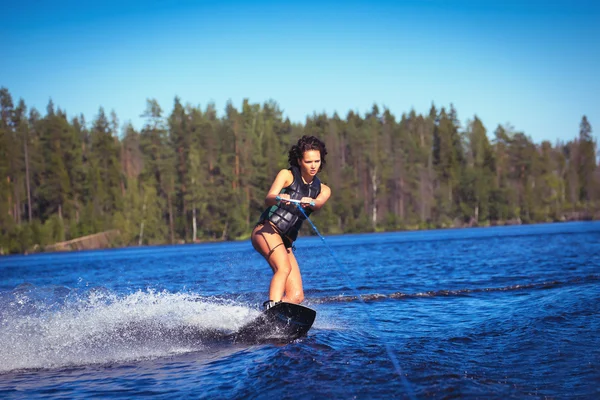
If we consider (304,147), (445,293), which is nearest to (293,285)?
(304,147)

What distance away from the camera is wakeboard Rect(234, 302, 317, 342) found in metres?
6.14

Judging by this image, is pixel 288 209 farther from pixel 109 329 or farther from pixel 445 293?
pixel 445 293

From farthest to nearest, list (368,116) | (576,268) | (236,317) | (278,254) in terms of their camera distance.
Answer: (368,116) < (576,268) < (236,317) < (278,254)

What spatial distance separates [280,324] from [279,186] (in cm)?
155

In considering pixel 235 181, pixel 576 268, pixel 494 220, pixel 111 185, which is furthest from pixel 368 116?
pixel 576 268

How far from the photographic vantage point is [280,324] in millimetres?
6227

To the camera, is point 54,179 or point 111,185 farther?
point 111,185

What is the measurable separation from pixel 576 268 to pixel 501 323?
709 cm

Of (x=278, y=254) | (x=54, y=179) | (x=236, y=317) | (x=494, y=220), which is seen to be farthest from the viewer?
(x=494, y=220)

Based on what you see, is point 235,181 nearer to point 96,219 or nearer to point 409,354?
point 96,219

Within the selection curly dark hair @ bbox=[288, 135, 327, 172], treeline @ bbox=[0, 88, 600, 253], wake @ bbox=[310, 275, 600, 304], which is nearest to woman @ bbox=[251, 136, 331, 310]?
curly dark hair @ bbox=[288, 135, 327, 172]

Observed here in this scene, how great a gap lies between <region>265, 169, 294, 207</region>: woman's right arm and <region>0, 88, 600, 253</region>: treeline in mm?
47094

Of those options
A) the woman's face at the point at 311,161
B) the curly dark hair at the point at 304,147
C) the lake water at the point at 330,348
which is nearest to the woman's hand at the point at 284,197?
the woman's face at the point at 311,161

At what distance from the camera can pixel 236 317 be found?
7.17m
